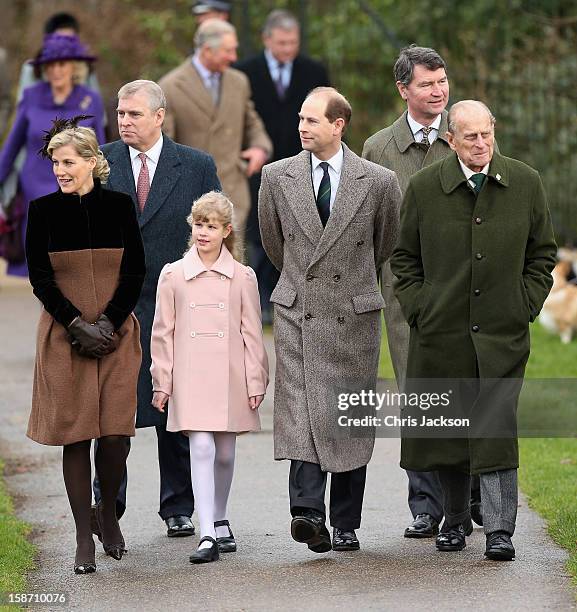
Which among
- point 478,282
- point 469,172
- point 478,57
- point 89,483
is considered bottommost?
point 89,483

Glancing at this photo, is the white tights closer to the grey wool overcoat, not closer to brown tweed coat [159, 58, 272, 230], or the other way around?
the grey wool overcoat

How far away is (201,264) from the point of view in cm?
656

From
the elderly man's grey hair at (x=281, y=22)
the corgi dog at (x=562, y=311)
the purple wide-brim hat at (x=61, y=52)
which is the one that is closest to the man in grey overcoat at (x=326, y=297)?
the purple wide-brim hat at (x=61, y=52)

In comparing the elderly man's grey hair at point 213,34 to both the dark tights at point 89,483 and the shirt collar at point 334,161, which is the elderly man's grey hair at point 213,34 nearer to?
the shirt collar at point 334,161

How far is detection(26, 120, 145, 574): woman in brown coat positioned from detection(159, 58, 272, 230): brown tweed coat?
4147 mm

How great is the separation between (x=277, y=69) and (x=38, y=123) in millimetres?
2976

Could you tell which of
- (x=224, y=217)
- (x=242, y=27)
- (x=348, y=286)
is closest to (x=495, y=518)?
(x=348, y=286)

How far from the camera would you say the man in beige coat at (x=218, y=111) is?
10.7 meters

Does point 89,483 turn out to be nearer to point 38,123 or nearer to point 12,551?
point 12,551

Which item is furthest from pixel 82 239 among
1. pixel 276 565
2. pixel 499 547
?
pixel 499 547

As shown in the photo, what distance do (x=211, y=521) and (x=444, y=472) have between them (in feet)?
2.99

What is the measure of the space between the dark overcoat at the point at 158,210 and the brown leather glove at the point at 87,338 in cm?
66

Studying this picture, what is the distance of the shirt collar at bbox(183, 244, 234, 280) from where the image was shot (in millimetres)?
6537

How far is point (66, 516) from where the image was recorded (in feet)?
23.9
